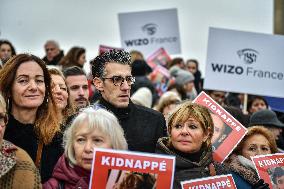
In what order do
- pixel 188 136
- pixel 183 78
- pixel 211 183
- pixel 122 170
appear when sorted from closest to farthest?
pixel 122 170 < pixel 211 183 < pixel 188 136 < pixel 183 78

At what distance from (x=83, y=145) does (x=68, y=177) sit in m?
0.19

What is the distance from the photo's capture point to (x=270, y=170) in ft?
15.9

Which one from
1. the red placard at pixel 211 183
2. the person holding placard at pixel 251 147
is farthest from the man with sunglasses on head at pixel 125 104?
the red placard at pixel 211 183

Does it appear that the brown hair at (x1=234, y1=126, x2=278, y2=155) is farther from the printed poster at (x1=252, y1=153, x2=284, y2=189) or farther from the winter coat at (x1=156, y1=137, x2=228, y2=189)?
the winter coat at (x1=156, y1=137, x2=228, y2=189)

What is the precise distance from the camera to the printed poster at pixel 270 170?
4.80m

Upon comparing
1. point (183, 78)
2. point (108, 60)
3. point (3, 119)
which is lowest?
point (183, 78)

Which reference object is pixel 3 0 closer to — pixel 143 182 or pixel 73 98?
pixel 73 98

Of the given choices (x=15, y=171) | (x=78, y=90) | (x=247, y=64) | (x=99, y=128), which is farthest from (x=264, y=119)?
(x=15, y=171)

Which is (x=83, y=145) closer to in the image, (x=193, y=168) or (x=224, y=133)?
(x=193, y=168)

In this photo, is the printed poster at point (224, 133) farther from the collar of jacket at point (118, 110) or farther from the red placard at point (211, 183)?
the red placard at point (211, 183)

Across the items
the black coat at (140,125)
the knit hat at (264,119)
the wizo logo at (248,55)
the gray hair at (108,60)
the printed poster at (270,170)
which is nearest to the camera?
the printed poster at (270,170)

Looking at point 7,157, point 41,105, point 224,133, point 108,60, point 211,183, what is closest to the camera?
point 7,157

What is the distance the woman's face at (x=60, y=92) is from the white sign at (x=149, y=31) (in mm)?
5709

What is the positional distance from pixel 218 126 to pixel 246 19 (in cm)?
894
